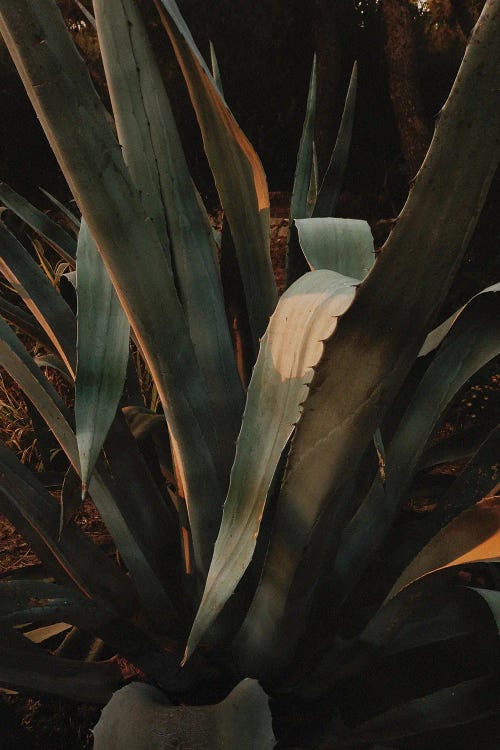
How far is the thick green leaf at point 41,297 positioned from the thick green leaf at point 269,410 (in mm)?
427

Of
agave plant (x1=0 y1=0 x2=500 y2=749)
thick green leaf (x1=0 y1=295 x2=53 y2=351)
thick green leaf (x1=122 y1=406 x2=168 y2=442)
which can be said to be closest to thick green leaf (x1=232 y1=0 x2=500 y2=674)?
agave plant (x1=0 y1=0 x2=500 y2=749)

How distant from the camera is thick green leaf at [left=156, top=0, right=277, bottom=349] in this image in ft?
3.13

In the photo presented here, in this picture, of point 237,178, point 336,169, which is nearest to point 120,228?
point 237,178

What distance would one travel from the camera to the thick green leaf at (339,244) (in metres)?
0.87

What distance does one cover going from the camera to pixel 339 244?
34.7 inches

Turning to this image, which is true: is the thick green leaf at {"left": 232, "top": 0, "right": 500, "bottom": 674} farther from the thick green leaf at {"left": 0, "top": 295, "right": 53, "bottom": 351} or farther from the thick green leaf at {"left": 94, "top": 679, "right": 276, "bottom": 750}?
the thick green leaf at {"left": 0, "top": 295, "right": 53, "bottom": 351}

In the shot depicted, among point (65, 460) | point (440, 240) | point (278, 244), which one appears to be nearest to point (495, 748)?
point (440, 240)

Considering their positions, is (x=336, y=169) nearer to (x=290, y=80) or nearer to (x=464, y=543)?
(x=464, y=543)

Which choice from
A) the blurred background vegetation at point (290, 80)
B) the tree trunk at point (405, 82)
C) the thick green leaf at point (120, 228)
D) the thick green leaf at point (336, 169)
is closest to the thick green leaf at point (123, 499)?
the thick green leaf at point (120, 228)

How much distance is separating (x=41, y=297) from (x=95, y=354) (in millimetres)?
245

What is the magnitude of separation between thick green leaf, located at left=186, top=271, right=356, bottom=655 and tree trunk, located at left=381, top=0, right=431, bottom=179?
11.5 ft

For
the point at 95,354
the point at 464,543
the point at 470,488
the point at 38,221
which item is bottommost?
the point at 470,488

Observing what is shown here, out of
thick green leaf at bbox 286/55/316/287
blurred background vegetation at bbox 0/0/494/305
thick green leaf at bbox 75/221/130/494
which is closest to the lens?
thick green leaf at bbox 75/221/130/494

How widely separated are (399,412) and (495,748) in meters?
0.49
